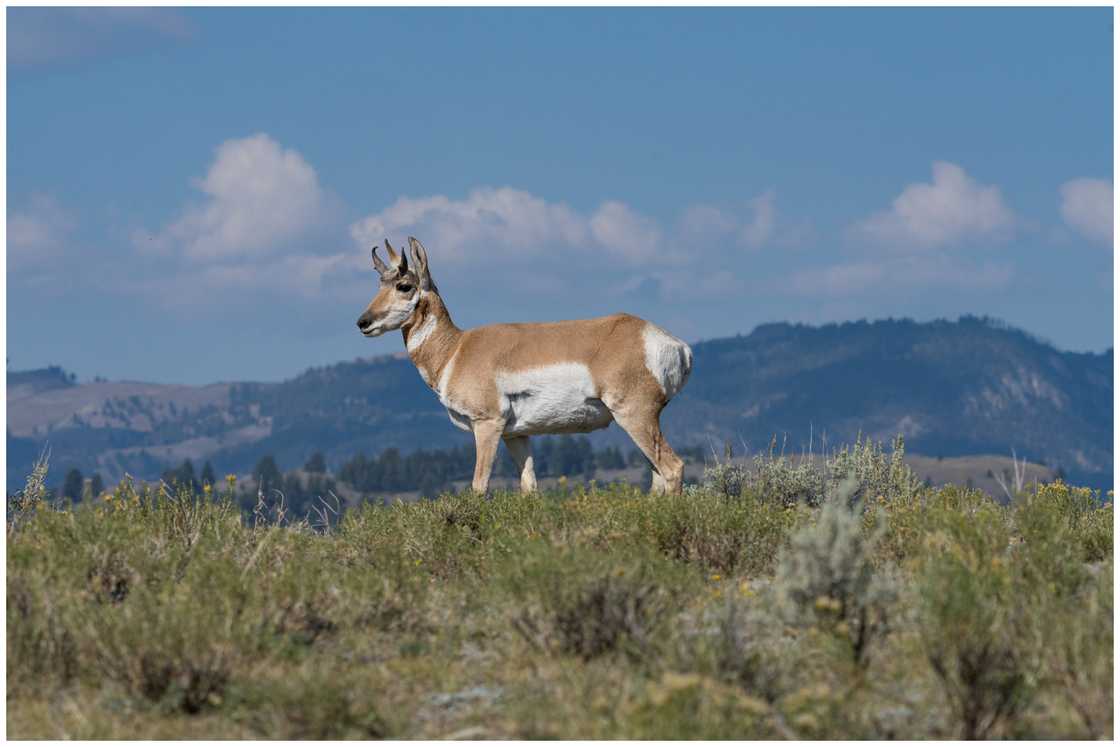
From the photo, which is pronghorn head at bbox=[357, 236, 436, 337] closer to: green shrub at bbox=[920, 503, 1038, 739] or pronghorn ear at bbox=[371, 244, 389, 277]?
pronghorn ear at bbox=[371, 244, 389, 277]

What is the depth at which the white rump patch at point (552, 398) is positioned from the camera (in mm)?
15844

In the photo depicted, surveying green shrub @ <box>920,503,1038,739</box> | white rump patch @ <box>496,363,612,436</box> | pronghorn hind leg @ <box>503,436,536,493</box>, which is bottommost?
green shrub @ <box>920,503,1038,739</box>

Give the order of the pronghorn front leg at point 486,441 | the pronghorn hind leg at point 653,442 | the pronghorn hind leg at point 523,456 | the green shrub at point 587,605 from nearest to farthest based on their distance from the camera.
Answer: the green shrub at point 587,605, the pronghorn hind leg at point 653,442, the pronghorn front leg at point 486,441, the pronghorn hind leg at point 523,456

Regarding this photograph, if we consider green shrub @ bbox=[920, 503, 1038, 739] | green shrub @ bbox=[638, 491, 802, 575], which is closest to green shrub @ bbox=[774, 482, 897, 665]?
green shrub @ bbox=[920, 503, 1038, 739]

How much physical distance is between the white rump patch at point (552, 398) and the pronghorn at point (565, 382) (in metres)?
0.01

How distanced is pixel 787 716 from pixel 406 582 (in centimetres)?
384

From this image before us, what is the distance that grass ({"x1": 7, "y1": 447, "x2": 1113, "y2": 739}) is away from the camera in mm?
7766

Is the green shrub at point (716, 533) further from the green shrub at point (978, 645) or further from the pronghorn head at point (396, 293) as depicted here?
the pronghorn head at point (396, 293)

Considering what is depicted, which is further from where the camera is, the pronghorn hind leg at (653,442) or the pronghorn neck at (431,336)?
the pronghorn neck at (431,336)

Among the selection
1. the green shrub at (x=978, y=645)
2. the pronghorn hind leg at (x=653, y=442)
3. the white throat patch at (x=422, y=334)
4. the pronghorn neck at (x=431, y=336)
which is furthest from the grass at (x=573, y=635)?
the white throat patch at (x=422, y=334)

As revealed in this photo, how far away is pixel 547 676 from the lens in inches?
347

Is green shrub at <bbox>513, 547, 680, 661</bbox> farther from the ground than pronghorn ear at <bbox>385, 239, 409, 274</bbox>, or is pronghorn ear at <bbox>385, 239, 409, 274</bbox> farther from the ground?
pronghorn ear at <bbox>385, 239, 409, 274</bbox>

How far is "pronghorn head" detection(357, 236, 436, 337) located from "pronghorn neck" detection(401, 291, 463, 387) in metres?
0.10

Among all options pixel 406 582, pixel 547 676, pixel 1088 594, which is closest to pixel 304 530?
pixel 406 582
